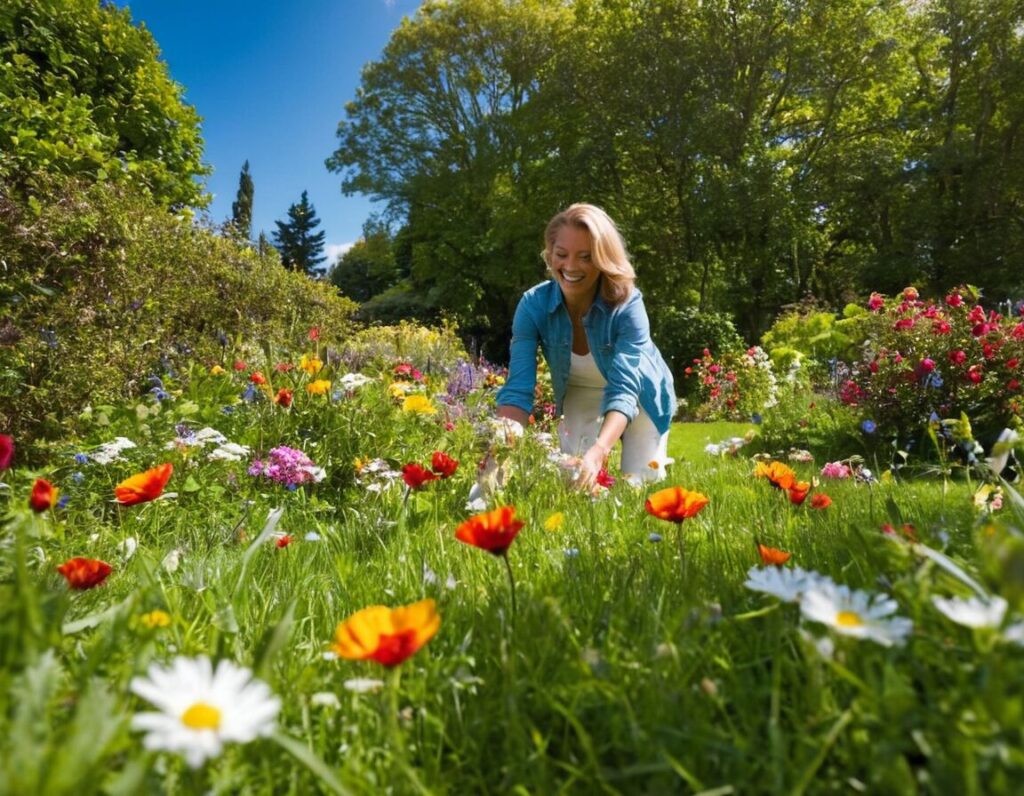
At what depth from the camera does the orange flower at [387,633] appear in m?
0.61

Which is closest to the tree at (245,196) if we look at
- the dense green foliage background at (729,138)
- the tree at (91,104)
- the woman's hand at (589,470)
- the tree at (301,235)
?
the tree at (301,235)

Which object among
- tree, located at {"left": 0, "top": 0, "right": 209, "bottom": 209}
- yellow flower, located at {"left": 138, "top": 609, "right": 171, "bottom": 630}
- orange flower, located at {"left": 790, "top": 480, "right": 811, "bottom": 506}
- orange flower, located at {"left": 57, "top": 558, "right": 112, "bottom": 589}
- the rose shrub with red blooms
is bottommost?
the rose shrub with red blooms

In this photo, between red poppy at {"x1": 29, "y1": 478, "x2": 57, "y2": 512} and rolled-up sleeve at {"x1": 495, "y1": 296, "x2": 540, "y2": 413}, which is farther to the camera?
rolled-up sleeve at {"x1": 495, "y1": 296, "x2": 540, "y2": 413}

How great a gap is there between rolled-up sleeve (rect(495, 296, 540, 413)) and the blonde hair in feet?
1.36

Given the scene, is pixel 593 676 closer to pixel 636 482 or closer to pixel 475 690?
pixel 475 690

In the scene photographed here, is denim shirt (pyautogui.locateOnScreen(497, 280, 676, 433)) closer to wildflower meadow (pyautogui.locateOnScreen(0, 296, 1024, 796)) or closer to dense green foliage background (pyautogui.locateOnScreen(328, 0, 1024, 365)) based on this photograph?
wildflower meadow (pyautogui.locateOnScreen(0, 296, 1024, 796))

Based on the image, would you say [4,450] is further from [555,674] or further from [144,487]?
[555,674]

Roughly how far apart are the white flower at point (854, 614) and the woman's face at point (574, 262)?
2539 millimetres

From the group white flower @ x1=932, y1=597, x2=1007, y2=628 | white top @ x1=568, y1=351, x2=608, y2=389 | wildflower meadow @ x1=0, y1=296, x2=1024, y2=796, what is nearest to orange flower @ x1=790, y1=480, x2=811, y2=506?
wildflower meadow @ x1=0, y1=296, x2=1024, y2=796

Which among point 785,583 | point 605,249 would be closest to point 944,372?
point 605,249

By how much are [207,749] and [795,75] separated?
20909 millimetres

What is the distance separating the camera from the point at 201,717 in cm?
50

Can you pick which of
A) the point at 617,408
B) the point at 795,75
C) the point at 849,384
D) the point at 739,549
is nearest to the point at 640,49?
the point at 795,75

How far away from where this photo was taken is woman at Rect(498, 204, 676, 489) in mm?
2975
